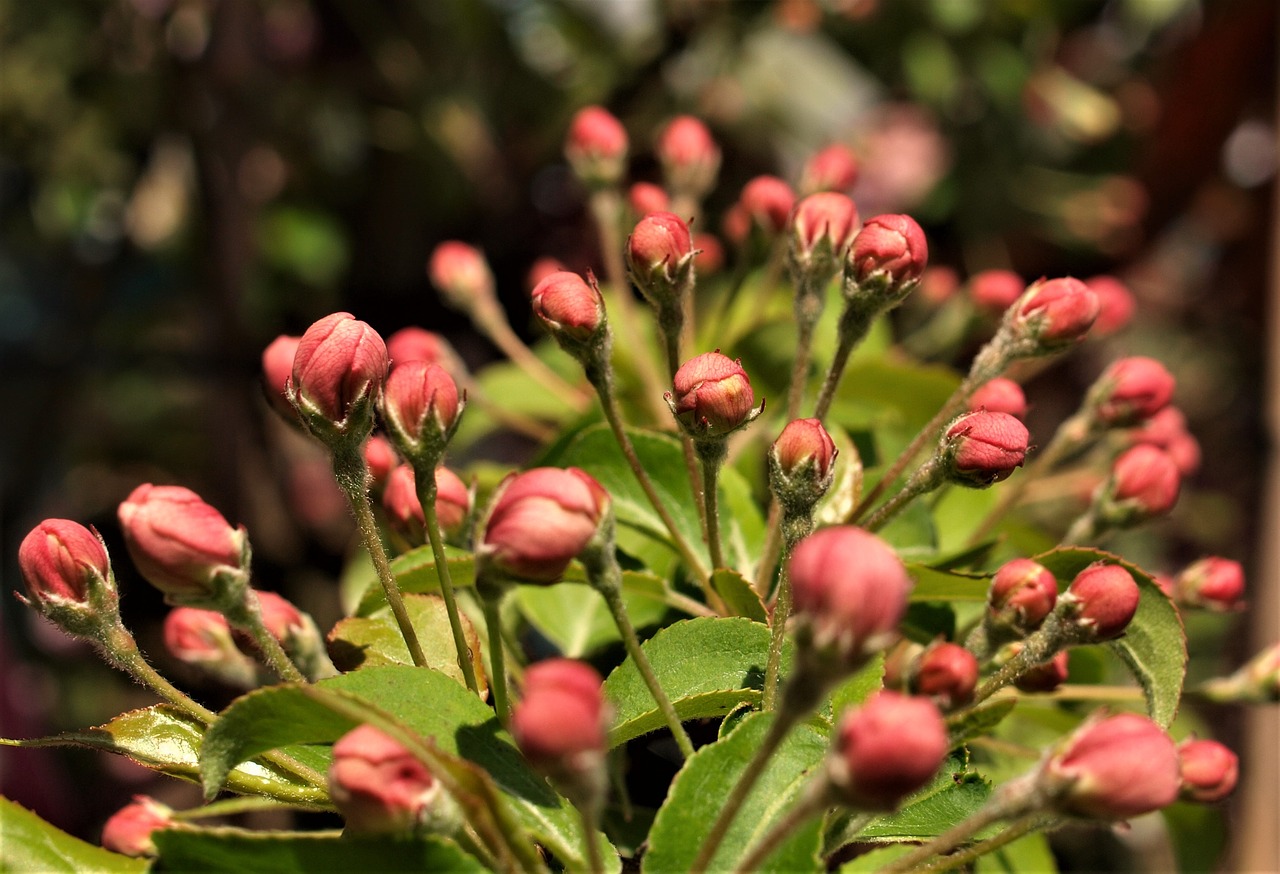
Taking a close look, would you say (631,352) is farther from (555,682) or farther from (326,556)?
(326,556)

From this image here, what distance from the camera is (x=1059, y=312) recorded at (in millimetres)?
782

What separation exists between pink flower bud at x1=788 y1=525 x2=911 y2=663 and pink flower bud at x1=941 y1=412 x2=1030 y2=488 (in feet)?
0.76

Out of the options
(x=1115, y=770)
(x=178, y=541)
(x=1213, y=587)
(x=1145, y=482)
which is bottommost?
(x=1213, y=587)

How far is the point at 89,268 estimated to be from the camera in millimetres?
2594

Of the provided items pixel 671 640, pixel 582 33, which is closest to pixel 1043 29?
pixel 582 33

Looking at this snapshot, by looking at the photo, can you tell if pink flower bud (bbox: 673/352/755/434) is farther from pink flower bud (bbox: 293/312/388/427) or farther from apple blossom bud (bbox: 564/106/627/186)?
apple blossom bud (bbox: 564/106/627/186)

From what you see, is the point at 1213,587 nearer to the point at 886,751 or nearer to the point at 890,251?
the point at 890,251

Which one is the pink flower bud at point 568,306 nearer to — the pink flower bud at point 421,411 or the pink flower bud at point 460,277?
the pink flower bud at point 421,411

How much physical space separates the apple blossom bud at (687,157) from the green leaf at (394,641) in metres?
0.61

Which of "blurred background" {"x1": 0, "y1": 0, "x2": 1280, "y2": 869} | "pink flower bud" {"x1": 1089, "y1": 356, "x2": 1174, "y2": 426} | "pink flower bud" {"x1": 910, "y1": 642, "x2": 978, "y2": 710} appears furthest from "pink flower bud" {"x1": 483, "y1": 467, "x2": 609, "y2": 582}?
"blurred background" {"x1": 0, "y1": 0, "x2": 1280, "y2": 869}

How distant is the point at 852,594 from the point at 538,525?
0.53ft

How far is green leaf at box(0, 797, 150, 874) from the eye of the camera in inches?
23.8

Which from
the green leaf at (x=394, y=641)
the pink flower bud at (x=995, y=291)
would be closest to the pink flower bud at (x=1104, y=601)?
the green leaf at (x=394, y=641)

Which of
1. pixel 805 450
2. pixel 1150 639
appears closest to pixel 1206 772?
pixel 1150 639
